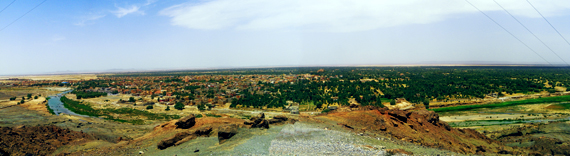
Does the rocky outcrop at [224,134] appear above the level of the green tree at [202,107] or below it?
above

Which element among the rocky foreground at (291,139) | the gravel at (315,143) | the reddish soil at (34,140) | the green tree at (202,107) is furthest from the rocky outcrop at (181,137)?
the green tree at (202,107)

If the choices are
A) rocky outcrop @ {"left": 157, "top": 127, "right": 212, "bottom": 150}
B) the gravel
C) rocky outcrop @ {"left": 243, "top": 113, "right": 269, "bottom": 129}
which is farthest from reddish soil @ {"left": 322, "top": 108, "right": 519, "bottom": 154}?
rocky outcrop @ {"left": 157, "top": 127, "right": 212, "bottom": 150}

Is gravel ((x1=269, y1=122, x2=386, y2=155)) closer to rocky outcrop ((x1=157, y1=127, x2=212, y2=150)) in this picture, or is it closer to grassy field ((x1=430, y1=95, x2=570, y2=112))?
rocky outcrop ((x1=157, y1=127, x2=212, y2=150))

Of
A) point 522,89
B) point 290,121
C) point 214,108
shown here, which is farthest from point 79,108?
point 522,89

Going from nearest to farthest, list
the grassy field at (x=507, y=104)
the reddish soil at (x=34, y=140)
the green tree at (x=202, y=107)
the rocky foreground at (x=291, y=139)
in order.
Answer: the rocky foreground at (x=291, y=139) → the reddish soil at (x=34, y=140) → the grassy field at (x=507, y=104) → the green tree at (x=202, y=107)

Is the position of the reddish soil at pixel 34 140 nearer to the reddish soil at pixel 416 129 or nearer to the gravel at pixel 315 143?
the gravel at pixel 315 143

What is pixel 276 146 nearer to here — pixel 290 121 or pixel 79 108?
pixel 290 121

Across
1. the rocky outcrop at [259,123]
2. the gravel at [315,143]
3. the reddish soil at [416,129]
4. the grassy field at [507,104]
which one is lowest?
the grassy field at [507,104]
